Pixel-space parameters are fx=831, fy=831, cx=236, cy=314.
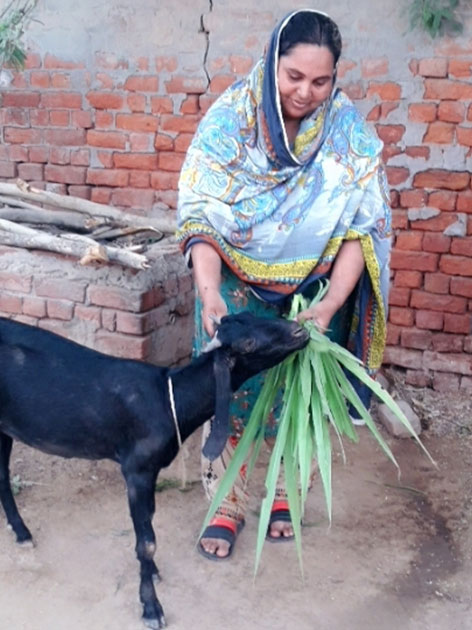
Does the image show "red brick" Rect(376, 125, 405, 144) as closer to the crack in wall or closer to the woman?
the crack in wall

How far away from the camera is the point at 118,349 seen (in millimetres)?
4168

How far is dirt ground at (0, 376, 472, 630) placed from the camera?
9.90 ft

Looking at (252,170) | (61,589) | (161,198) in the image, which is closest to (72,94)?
(161,198)

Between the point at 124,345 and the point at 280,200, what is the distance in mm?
1432

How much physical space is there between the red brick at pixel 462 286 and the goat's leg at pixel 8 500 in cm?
262

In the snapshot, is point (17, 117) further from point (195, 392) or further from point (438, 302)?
point (195, 392)

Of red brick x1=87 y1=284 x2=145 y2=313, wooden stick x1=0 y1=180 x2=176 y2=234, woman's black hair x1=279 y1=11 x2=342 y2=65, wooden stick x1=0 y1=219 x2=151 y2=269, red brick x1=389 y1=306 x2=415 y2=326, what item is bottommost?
red brick x1=389 y1=306 x2=415 y2=326

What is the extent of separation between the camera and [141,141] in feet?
16.7

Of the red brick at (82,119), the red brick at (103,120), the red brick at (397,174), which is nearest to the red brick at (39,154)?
the red brick at (82,119)

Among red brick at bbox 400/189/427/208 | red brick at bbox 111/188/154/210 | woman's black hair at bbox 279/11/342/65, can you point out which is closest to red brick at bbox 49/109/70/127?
red brick at bbox 111/188/154/210

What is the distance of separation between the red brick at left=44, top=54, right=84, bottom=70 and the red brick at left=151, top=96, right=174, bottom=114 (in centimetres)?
53

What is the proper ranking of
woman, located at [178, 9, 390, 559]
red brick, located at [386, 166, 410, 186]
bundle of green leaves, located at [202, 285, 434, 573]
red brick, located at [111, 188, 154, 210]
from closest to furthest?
bundle of green leaves, located at [202, 285, 434, 573], woman, located at [178, 9, 390, 559], red brick, located at [386, 166, 410, 186], red brick, located at [111, 188, 154, 210]

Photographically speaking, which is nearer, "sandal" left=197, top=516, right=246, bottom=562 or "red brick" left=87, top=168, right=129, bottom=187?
"sandal" left=197, top=516, right=246, bottom=562

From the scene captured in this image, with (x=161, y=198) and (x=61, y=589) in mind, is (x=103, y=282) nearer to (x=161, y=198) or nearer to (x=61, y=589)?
(x=161, y=198)
